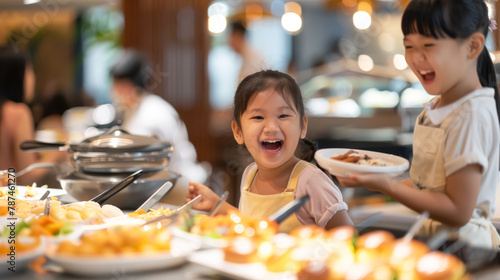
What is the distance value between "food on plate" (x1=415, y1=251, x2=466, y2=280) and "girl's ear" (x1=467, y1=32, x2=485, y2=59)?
0.33 m

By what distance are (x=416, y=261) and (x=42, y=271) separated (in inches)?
20.2

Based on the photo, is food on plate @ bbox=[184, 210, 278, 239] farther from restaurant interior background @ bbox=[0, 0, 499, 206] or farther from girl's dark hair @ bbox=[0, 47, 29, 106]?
girl's dark hair @ bbox=[0, 47, 29, 106]

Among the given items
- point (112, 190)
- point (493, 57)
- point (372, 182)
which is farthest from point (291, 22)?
point (372, 182)

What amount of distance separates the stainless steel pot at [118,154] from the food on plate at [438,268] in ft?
2.88

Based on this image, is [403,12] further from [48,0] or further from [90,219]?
[48,0]

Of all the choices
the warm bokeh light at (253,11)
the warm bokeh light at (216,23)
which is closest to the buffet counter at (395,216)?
the warm bokeh light at (216,23)

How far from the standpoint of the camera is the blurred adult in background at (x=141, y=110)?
2.93 meters

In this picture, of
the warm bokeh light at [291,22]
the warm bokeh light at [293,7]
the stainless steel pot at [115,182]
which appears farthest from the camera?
the warm bokeh light at [291,22]

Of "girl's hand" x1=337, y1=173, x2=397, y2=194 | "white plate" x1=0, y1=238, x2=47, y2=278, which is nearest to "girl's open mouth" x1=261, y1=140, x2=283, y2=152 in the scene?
"girl's hand" x1=337, y1=173, x2=397, y2=194

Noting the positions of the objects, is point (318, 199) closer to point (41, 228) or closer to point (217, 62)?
point (41, 228)

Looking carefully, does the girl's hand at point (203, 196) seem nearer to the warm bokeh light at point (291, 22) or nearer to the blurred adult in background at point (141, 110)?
the blurred adult in background at point (141, 110)

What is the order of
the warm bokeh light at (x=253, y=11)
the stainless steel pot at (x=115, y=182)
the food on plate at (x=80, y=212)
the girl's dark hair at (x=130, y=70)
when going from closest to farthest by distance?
the food on plate at (x=80, y=212) → the stainless steel pot at (x=115, y=182) → the girl's dark hair at (x=130, y=70) → the warm bokeh light at (x=253, y=11)

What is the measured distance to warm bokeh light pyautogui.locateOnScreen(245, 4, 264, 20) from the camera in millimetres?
6016

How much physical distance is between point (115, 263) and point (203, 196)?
50 cm
